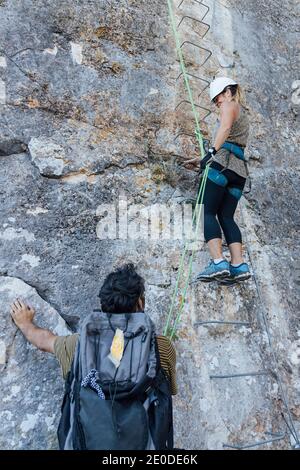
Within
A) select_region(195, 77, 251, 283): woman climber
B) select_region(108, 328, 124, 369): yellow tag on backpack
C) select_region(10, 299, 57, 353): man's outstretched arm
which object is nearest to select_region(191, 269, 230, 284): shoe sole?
select_region(195, 77, 251, 283): woman climber

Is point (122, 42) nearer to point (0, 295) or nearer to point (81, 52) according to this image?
point (81, 52)

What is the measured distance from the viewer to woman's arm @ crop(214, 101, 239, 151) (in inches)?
Answer: 187

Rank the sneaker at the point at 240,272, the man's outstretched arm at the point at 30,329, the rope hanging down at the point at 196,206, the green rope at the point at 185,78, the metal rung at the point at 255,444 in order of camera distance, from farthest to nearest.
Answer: the green rope at the point at 185,78 → the sneaker at the point at 240,272 → the rope hanging down at the point at 196,206 → the metal rung at the point at 255,444 → the man's outstretched arm at the point at 30,329

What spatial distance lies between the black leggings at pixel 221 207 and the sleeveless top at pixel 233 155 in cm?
4

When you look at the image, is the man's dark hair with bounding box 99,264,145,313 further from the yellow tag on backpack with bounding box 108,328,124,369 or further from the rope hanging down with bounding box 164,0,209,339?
the rope hanging down with bounding box 164,0,209,339

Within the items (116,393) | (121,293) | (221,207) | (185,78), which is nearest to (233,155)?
(221,207)

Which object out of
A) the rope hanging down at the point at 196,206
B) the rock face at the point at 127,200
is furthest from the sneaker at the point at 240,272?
the rope hanging down at the point at 196,206

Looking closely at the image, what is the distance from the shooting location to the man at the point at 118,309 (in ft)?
11.0

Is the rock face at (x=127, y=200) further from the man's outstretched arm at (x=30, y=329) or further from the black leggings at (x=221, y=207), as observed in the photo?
the black leggings at (x=221, y=207)

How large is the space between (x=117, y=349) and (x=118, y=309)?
0.93 ft

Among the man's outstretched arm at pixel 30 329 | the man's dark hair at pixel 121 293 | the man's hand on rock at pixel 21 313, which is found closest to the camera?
the man's dark hair at pixel 121 293

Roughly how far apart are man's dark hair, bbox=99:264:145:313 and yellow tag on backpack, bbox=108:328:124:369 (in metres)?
0.20
